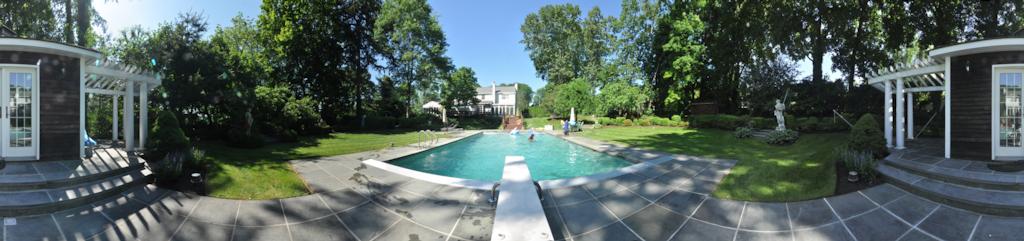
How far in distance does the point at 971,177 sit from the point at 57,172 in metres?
13.8

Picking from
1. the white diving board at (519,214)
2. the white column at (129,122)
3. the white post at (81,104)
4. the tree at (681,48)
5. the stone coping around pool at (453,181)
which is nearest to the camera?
the white diving board at (519,214)

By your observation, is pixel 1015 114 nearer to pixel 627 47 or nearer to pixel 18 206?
pixel 18 206

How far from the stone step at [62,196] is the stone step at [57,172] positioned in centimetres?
11

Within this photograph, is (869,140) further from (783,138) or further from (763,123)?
(763,123)

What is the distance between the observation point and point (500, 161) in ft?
40.5

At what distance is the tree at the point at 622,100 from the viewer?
1060 inches

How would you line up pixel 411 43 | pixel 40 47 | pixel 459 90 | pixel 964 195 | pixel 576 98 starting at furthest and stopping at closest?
1. pixel 459 90
2. pixel 576 98
3. pixel 411 43
4. pixel 40 47
5. pixel 964 195

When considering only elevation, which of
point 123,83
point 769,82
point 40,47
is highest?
point 769,82

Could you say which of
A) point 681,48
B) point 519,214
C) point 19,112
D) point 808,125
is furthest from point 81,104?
point 681,48

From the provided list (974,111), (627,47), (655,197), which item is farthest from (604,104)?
(655,197)

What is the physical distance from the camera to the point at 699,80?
2561cm

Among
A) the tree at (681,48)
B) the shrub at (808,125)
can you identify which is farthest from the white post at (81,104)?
the tree at (681,48)

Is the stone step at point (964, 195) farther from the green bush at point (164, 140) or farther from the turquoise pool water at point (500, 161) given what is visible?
the green bush at point (164, 140)

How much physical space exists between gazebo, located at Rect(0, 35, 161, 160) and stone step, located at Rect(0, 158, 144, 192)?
43 cm
